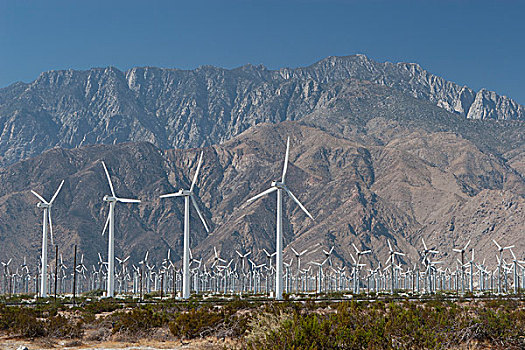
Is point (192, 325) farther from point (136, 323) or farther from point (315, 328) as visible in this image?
point (315, 328)

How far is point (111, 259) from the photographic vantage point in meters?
82.9

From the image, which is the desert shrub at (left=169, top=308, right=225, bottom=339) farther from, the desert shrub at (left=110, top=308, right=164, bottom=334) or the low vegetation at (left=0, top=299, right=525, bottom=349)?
the desert shrub at (left=110, top=308, right=164, bottom=334)

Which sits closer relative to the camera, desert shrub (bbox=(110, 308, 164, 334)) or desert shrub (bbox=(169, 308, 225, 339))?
desert shrub (bbox=(169, 308, 225, 339))

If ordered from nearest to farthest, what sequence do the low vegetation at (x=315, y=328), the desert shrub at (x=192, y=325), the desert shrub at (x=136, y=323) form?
the low vegetation at (x=315, y=328) → the desert shrub at (x=192, y=325) → the desert shrub at (x=136, y=323)

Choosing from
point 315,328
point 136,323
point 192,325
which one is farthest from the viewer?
point 136,323

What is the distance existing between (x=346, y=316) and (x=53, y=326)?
17601 millimetres

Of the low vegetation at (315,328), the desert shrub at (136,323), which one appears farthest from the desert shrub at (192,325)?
the desert shrub at (136,323)

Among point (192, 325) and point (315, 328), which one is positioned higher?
point (315, 328)

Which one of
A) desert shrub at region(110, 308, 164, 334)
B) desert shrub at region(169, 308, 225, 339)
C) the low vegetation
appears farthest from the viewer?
desert shrub at region(110, 308, 164, 334)

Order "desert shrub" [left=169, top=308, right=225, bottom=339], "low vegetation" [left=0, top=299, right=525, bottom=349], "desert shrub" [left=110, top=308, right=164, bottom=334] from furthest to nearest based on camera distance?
1. "desert shrub" [left=110, top=308, right=164, bottom=334]
2. "desert shrub" [left=169, top=308, right=225, bottom=339]
3. "low vegetation" [left=0, top=299, right=525, bottom=349]

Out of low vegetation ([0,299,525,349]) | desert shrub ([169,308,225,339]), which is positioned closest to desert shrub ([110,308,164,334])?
low vegetation ([0,299,525,349])

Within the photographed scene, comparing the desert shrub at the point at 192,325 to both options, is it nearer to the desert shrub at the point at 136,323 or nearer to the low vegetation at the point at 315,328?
the low vegetation at the point at 315,328

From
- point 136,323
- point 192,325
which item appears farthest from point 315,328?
point 136,323

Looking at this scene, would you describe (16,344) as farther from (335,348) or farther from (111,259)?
(111,259)
